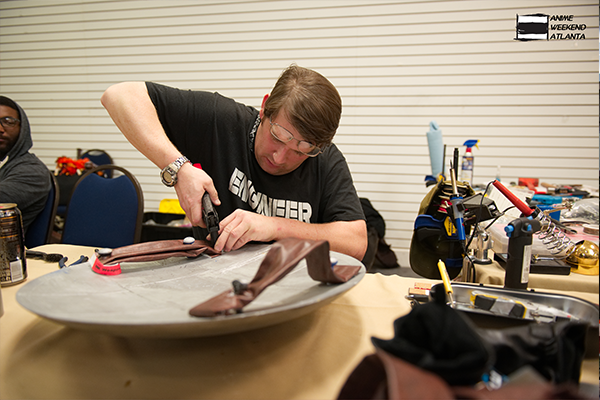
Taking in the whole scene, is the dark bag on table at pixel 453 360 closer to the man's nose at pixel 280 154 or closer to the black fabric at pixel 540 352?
the black fabric at pixel 540 352

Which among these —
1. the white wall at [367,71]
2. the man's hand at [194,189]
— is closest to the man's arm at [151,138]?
the man's hand at [194,189]

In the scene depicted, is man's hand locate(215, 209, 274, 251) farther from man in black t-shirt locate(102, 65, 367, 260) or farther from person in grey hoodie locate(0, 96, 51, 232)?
person in grey hoodie locate(0, 96, 51, 232)

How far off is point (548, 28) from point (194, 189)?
168 inches

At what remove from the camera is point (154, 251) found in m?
0.92

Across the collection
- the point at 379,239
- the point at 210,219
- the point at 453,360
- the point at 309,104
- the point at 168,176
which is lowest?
the point at 379,239

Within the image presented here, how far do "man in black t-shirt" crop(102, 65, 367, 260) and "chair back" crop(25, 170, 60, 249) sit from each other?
118 cm

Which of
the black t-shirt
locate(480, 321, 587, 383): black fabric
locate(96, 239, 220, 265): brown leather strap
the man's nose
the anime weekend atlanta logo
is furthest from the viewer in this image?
the anime weekend atlanta logo

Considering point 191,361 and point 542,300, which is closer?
point 191,361

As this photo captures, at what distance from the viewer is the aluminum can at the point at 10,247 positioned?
0.96m

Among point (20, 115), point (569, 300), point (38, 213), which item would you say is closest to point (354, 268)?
point (569, 300)

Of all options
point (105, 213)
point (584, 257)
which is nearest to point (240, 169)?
point (105, 213)

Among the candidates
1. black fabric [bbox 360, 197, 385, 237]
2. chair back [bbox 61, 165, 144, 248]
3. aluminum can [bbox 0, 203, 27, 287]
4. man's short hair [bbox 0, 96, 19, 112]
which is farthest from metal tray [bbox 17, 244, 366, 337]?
black fabric [bbox 360, 197, 385, 237]

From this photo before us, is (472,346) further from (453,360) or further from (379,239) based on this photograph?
(379,239)

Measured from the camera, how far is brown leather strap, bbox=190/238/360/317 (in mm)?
549
